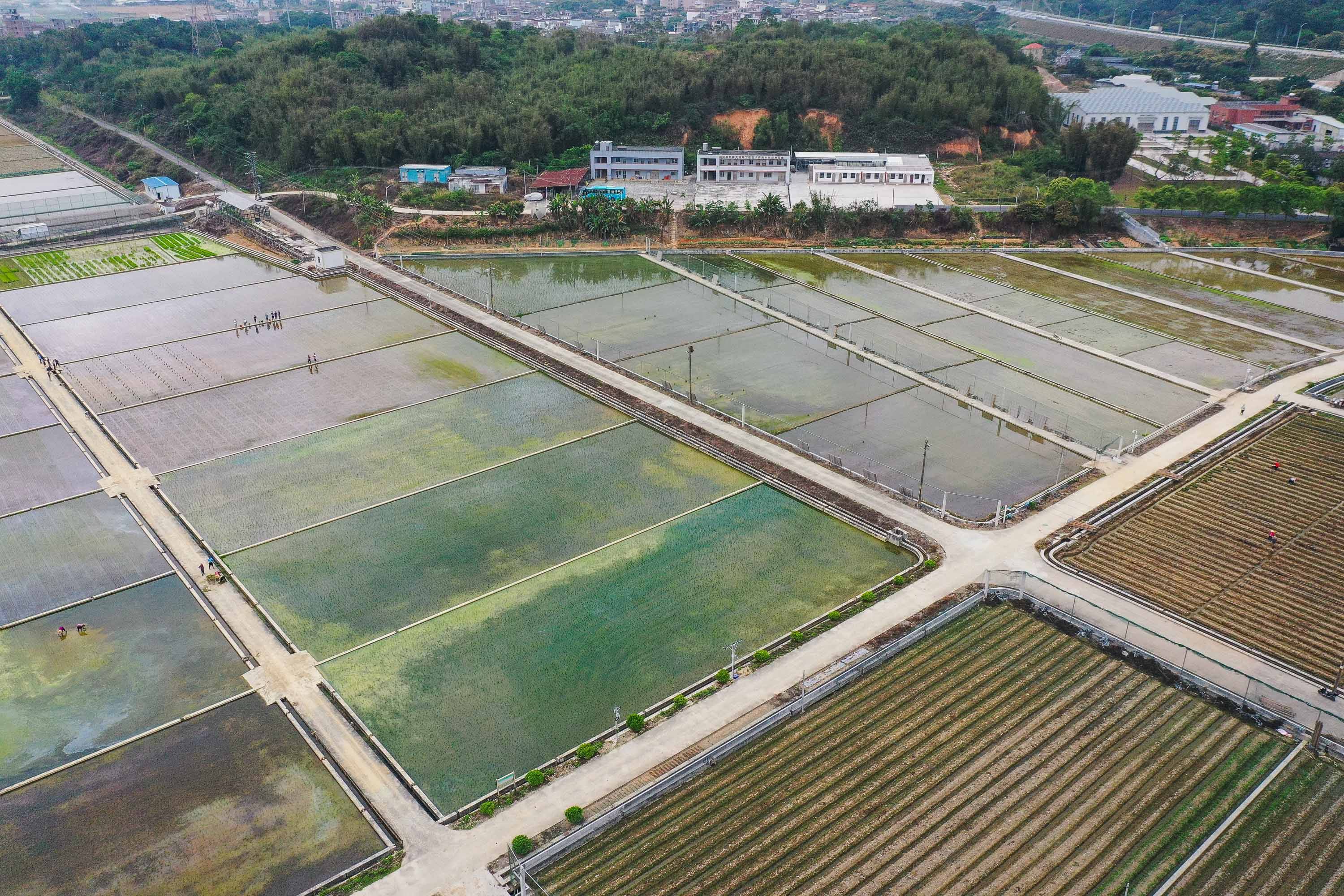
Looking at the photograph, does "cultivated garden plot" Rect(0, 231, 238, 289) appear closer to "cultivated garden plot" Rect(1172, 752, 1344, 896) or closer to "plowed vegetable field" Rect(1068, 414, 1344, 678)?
"plowed vegetable field" Rect(1068, 414, 1344, 678)

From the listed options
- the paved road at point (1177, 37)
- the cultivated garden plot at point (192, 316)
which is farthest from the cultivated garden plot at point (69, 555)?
the paved road at point (1177, 37)

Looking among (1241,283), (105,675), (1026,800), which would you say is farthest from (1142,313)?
(105,675)

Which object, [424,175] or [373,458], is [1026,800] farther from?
[424,175]

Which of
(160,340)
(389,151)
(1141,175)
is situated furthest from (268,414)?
(1141,175)

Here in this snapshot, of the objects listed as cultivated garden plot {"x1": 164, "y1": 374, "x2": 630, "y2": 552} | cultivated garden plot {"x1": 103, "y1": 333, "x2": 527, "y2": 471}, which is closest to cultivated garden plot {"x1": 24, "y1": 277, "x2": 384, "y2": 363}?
cultivated garden plot {"x1": 103, "y1": 333, "x2": 527, "y2": 471}

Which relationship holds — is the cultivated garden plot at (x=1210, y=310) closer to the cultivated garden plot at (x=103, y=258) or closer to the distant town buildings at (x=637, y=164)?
the distant town buildings at (x=637, y=164)
